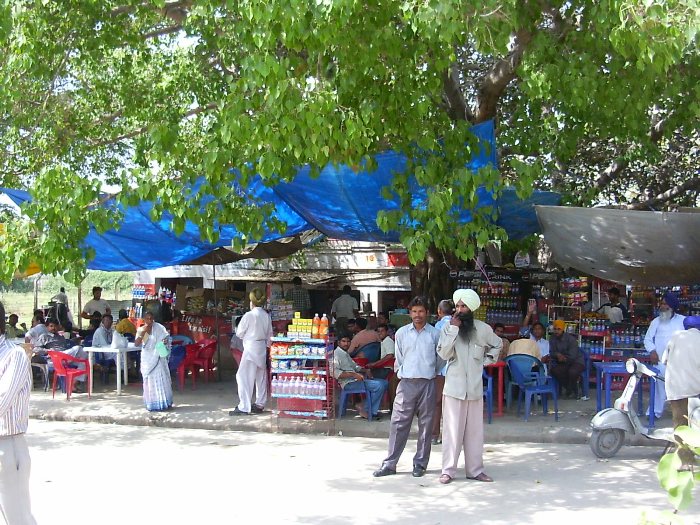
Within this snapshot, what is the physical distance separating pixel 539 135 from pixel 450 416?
5.72 metres

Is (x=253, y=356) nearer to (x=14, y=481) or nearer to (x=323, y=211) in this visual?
(x=323, y=211)

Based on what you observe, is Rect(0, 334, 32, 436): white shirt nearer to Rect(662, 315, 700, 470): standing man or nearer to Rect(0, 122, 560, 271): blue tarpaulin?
Rect(0, 122, 560, 271): blue tarpaulin

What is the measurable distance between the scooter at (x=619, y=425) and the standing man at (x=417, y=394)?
174 cm

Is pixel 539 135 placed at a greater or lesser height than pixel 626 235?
greater

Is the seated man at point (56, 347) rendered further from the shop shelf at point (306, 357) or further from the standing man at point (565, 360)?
the standing man at point (565, 360)

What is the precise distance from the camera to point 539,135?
11203 mm

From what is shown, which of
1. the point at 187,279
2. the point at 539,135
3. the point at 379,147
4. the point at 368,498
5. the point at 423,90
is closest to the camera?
the point at 368,498

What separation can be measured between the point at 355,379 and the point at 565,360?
3025mm

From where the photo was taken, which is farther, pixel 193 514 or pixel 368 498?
pixel 368 498

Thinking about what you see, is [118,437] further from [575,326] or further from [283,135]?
[575,326]

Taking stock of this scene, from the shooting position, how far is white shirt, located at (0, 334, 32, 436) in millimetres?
4125

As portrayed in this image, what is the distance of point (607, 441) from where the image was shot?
765cm

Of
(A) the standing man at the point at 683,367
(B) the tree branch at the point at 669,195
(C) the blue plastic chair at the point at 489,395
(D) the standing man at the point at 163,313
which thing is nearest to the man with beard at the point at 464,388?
(A) the standing man at the point at 683,367

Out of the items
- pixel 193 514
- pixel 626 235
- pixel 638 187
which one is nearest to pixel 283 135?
pixel 193 514
